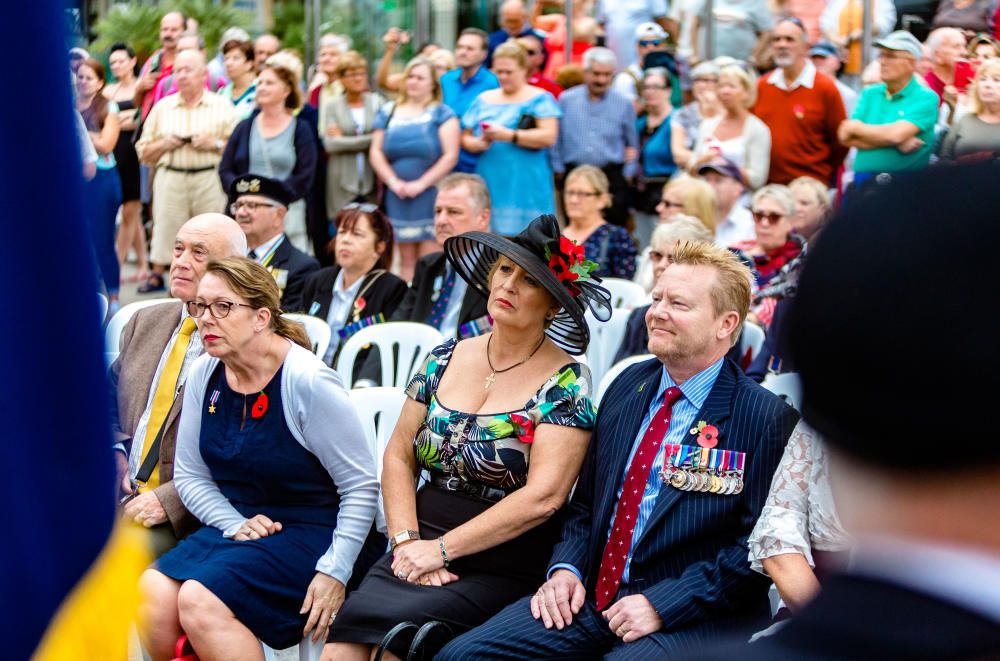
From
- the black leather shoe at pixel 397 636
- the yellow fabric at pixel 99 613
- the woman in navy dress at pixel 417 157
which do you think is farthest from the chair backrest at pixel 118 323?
the yellow fabric at pixel 99 613

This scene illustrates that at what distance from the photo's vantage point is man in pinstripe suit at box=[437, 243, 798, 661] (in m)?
3.16

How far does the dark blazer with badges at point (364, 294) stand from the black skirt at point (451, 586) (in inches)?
80.7

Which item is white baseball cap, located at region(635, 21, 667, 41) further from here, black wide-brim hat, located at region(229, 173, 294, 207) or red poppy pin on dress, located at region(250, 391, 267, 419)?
red poppy pin on dress, located at region(250, 391, 267, 419)

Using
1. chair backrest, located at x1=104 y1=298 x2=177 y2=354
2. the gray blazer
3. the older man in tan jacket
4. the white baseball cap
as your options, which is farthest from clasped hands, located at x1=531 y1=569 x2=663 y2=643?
the white baseball cap

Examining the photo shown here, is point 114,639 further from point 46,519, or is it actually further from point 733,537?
point 733,537

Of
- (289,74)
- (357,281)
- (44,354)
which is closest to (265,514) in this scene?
(357,281)

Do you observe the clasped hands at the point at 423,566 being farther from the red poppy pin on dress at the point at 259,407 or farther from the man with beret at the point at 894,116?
the man with beret at the point at 894,116

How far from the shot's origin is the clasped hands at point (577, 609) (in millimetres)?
3141

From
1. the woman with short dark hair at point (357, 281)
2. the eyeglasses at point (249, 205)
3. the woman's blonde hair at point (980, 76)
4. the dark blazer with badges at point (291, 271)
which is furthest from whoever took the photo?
the woman's blonde hair at point (980, 76)

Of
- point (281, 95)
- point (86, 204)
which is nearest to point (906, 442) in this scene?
point (86, 204)

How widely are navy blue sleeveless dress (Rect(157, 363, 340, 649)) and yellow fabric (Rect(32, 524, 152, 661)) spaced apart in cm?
253

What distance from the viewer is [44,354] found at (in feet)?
3.29

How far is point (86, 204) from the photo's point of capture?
1.00 metres

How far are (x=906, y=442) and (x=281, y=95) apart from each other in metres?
7.96
